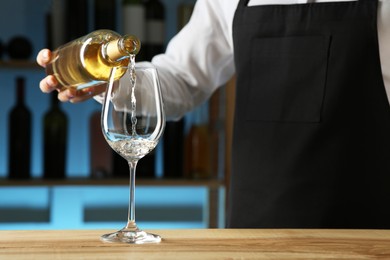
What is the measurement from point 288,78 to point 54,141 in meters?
1.36

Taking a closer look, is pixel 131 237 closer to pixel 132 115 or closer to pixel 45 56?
pixel 132 115

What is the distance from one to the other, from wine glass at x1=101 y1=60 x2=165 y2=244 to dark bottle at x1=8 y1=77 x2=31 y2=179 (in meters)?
1.77

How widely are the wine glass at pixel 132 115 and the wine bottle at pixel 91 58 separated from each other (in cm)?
4

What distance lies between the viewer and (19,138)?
2807mm

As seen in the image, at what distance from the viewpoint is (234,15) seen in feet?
5.84

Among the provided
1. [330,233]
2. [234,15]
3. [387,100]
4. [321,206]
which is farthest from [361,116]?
[330,233]

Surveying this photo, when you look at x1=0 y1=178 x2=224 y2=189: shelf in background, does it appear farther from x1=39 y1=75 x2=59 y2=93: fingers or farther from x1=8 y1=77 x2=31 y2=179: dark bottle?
x1=39 y1=75 x2=59 y2=93: fingers

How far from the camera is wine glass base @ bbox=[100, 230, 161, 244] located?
1.04 m

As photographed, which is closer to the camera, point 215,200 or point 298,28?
point 298,28

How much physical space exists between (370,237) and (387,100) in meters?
0.53

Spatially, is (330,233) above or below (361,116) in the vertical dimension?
below

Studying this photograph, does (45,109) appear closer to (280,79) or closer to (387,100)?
(280,79)

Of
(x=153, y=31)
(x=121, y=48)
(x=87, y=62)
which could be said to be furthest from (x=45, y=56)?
(x=153, y=31)

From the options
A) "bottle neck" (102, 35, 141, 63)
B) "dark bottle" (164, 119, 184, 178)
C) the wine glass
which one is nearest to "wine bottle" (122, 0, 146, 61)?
"dark bottle" (164, 119, 184, 178)
